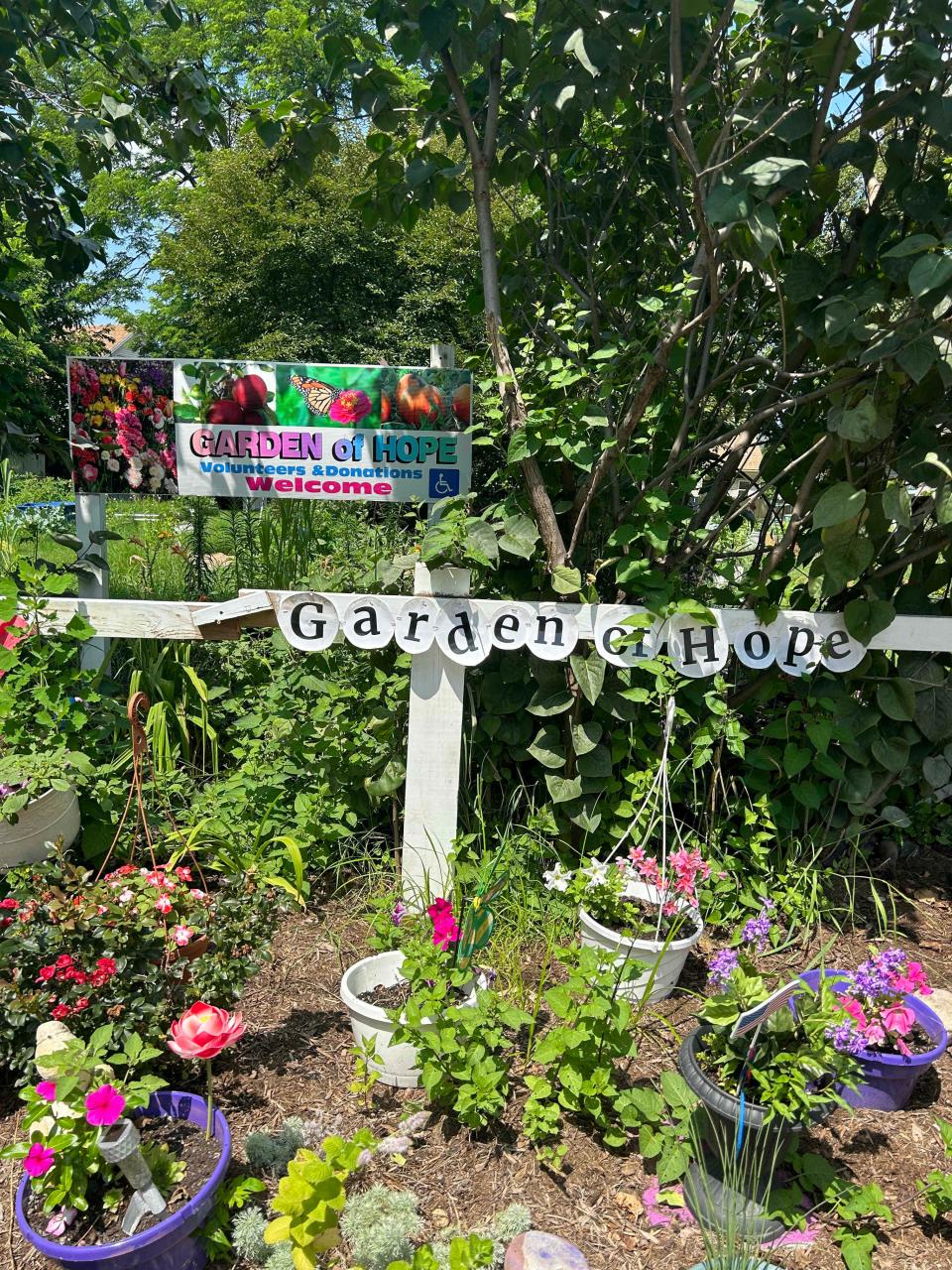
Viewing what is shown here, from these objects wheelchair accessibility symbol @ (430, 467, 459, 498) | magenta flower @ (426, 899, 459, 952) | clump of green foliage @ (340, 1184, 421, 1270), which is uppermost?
wheelchair accessibility symbol @ (430, 467, 459, 498)

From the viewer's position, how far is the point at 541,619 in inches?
94.2

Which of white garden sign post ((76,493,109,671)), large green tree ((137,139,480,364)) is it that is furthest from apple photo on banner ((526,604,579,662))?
large green tree ((137,139,480,364))

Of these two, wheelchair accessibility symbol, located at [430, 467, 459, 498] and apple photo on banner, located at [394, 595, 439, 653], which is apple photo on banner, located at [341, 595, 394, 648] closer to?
apple photo on banner, located at [394, 595, 439, 653]

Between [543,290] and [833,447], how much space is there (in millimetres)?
1128

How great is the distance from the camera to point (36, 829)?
7.45 ft

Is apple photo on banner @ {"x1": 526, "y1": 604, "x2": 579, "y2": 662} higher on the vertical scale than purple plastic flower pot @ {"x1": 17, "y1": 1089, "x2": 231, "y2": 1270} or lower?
higher

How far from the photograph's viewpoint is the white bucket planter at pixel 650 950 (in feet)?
7.19

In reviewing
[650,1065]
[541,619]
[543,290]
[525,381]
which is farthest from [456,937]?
[543,290]

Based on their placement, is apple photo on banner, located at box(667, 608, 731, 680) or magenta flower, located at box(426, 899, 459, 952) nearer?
magenta flower, located at box(426, 899, 459, 952)

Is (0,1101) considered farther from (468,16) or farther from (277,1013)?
(468,16)

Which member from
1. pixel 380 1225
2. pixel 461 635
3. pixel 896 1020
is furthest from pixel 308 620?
pixel 896 1020

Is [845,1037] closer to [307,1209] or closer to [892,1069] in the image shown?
[892,1069]

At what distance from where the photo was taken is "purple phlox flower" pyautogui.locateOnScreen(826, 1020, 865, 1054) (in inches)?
67.2

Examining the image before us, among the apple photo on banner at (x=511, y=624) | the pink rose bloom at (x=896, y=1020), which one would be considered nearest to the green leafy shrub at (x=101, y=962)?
the apple photo on banner at (x=511, y=624)
